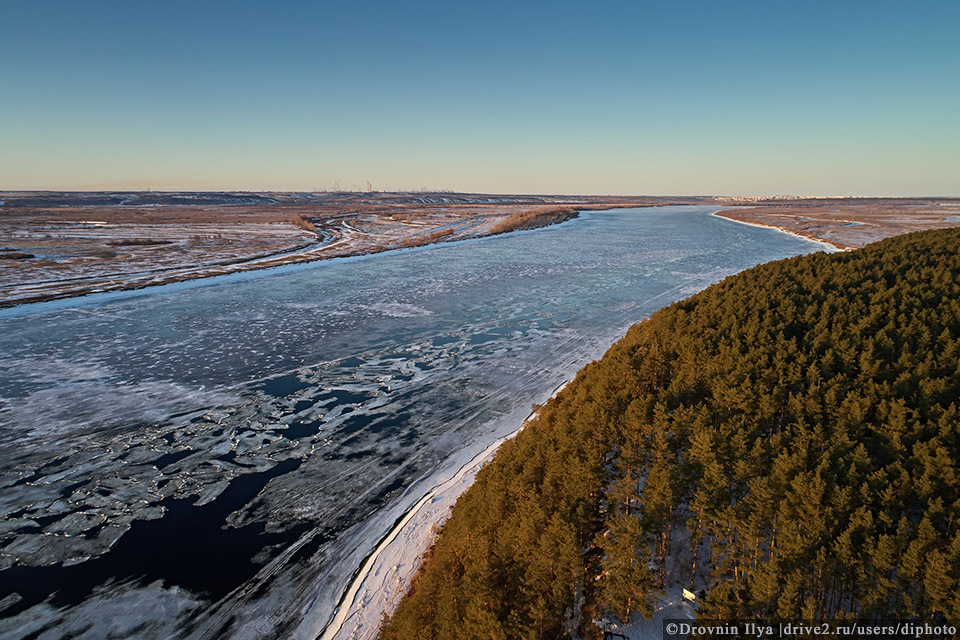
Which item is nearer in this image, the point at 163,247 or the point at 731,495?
the point at 731,495

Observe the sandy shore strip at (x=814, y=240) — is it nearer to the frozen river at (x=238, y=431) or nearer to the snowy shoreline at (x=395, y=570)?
the frozen river at (x=238, y=431)

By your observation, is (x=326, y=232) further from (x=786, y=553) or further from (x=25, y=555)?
(x=786, y=553)

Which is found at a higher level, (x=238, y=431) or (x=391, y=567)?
(x=238, y=431)

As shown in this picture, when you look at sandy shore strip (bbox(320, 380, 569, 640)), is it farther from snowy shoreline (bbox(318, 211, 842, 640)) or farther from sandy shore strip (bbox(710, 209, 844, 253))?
sandy shore strip (bbox(710, 209, 844, 253))

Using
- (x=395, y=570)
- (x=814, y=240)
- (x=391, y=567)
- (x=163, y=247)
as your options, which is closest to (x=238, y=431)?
(x=391, y=567)

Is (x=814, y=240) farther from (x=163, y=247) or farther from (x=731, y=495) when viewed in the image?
(x=163, y=247)

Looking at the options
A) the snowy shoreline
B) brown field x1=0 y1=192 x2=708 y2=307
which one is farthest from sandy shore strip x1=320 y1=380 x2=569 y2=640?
brown field x1=0 y1=192 x2=708 y2=307
